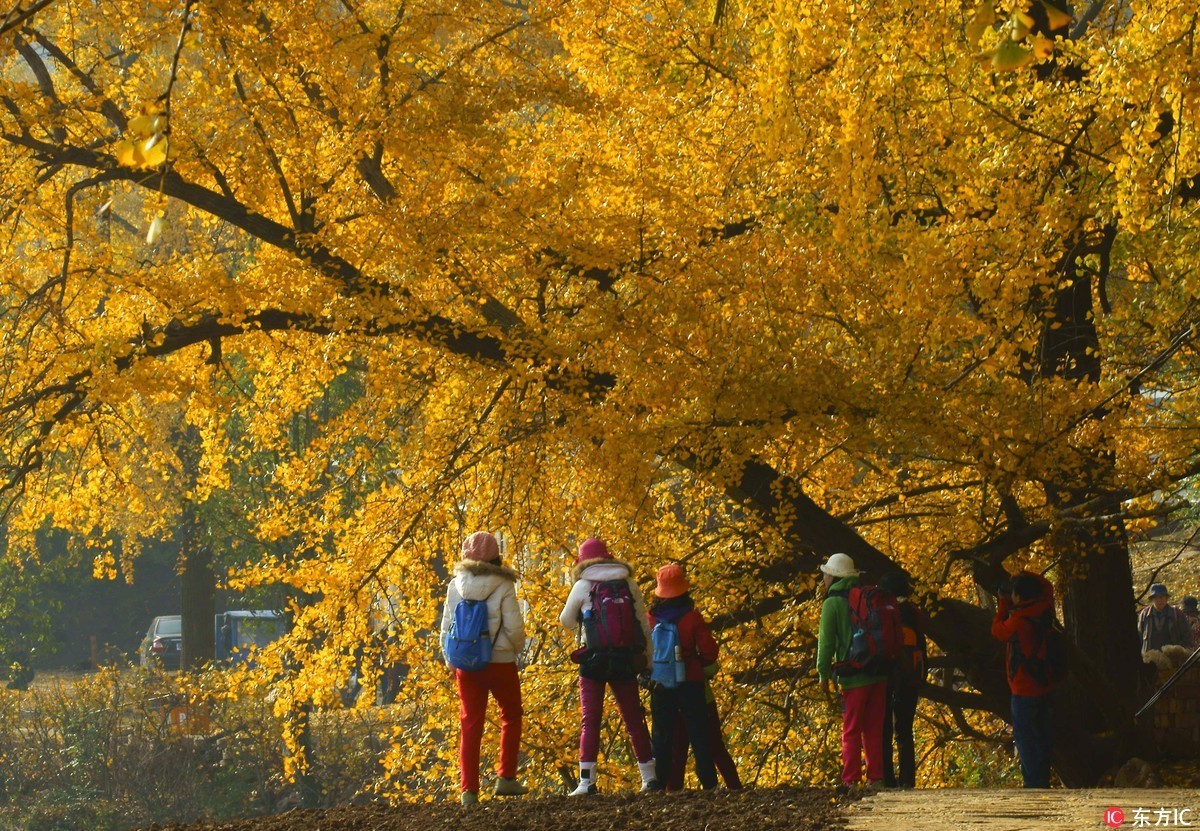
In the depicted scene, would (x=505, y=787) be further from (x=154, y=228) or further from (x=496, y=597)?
(x=154, y=228)

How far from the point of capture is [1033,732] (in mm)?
7973

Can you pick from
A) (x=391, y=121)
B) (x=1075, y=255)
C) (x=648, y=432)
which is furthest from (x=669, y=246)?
(x=1075, y=255)

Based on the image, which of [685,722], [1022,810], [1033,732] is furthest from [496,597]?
[1033,732]

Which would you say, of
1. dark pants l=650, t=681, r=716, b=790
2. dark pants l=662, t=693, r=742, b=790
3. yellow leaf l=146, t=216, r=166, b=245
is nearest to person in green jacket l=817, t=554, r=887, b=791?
dark pants l=650, t=681, r=716, b=790

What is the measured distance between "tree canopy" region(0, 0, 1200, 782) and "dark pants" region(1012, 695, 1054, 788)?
50.4 inches

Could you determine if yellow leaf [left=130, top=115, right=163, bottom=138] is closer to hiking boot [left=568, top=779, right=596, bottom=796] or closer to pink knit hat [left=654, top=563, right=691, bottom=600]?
pink knit hat [left=654, top=563, right=691, bottom=600]

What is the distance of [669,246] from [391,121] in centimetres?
216

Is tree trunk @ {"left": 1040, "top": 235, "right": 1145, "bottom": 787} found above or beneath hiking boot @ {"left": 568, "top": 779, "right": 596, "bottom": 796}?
above

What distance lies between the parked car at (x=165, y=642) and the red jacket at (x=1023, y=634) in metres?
27.2

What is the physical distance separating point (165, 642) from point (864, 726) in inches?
1167

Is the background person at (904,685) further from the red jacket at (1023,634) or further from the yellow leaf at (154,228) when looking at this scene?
the yellow leaf at (154,228)

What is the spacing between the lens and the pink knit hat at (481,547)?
24.1 ft

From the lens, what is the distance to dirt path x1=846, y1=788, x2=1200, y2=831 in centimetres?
550

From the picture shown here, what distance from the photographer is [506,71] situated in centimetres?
1062
